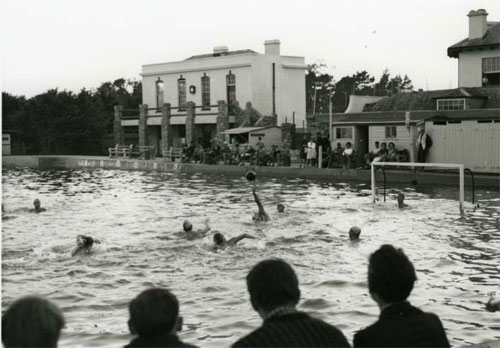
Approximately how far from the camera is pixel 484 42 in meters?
39.8

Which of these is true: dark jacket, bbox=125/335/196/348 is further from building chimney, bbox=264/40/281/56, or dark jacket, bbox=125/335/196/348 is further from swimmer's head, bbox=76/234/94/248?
building chimney, bbox=264/40/281/56

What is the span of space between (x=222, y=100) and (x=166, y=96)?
7.94 m

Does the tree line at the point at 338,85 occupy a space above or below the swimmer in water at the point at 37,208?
above

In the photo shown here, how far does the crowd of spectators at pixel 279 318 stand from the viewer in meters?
3.27

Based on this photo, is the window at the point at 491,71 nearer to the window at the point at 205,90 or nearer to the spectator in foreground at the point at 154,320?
the window at the point at 205,90

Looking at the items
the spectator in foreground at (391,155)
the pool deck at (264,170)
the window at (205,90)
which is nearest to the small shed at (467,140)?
the pool deck at (264,170)

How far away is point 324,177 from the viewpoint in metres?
34.6

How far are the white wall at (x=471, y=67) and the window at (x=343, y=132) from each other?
7.16 meters

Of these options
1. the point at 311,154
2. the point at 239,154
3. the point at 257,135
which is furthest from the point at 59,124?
the point at 311,154

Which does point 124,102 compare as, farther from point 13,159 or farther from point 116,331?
point 116,331

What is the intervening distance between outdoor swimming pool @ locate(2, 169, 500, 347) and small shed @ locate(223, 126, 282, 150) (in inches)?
756

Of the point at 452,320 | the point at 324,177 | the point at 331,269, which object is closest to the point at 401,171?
the point at 324,177

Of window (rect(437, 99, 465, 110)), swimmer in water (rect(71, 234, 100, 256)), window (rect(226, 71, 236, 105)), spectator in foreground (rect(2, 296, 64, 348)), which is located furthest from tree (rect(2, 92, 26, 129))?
spectator in foreground (rect(2, 296, 64, 348))

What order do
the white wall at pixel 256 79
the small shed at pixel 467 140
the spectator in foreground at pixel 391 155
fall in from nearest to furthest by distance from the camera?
the small shed at pixel 467 140 < the spectator in foreground at pixel 391 155 < the white wall at pixel 256 79
